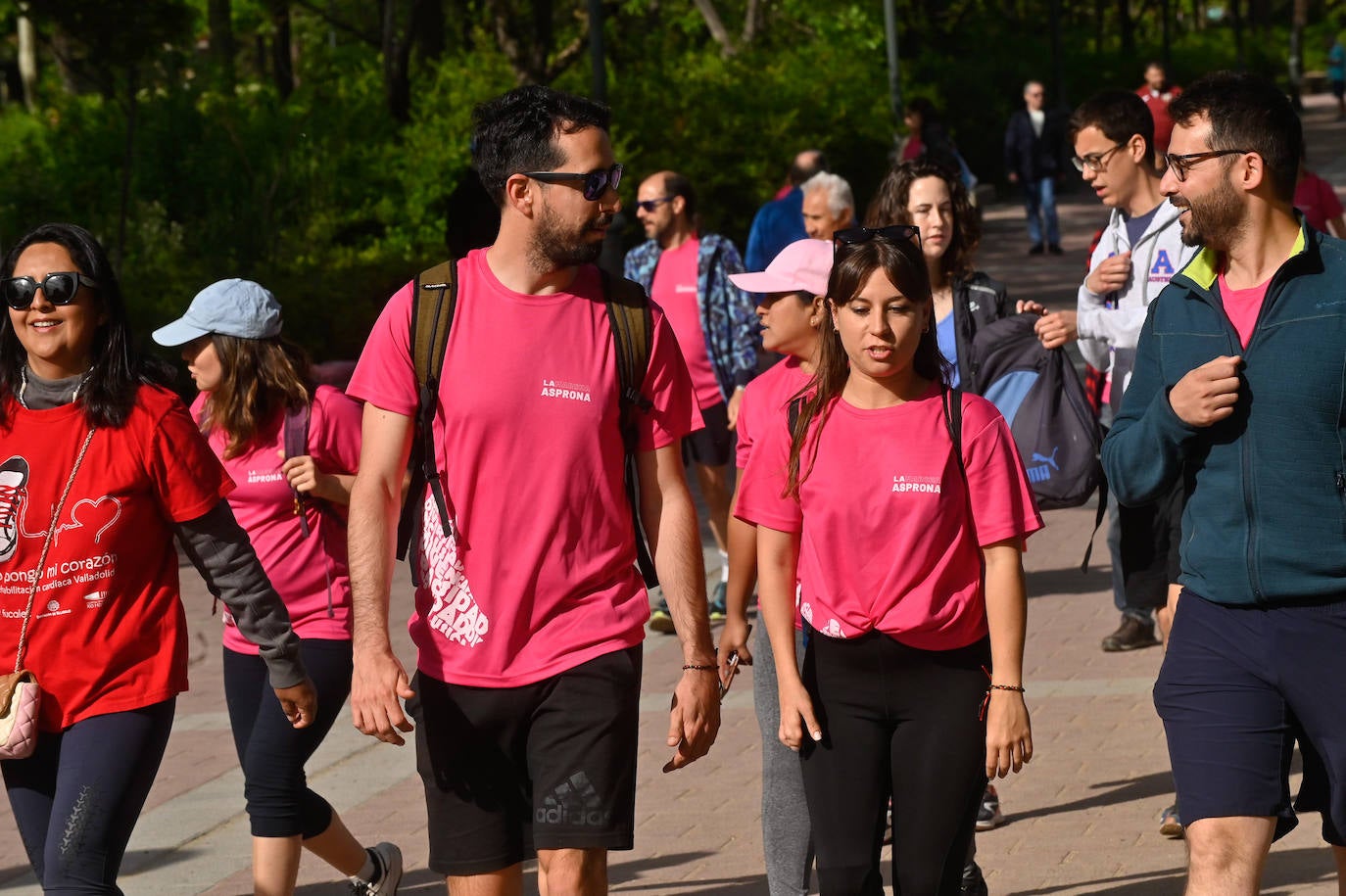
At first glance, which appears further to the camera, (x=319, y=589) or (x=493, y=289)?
(x=319, y=589)

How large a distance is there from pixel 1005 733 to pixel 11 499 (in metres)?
2.10

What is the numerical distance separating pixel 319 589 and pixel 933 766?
1865 millimetres

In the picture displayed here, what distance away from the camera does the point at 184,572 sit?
11.4 metres

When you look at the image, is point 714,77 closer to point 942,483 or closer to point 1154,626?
point 1154,626

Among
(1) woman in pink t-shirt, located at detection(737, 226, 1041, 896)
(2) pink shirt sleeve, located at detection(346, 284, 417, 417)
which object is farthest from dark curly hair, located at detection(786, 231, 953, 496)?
(2) pink shirt sleeve, located at detection(346, 284, 417, 417)

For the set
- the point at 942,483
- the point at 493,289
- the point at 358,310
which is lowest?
the point at 358,310

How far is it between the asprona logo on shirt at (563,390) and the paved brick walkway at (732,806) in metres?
1.14

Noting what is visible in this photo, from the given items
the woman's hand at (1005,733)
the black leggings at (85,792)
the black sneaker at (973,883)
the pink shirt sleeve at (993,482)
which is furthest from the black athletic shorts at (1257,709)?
the black leggings at (85,792)

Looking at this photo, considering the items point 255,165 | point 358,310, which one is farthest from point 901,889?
point 255,165

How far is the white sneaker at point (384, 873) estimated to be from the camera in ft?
18.1

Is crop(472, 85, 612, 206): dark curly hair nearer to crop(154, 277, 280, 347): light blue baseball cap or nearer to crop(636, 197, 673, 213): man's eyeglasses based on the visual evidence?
crop(154, 277, 280, 347): light blue baseball cap

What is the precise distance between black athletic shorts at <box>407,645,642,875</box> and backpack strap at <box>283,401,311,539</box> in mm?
1219

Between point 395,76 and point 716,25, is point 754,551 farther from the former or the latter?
point 716,25

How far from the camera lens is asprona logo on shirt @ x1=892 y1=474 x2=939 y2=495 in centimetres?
393
